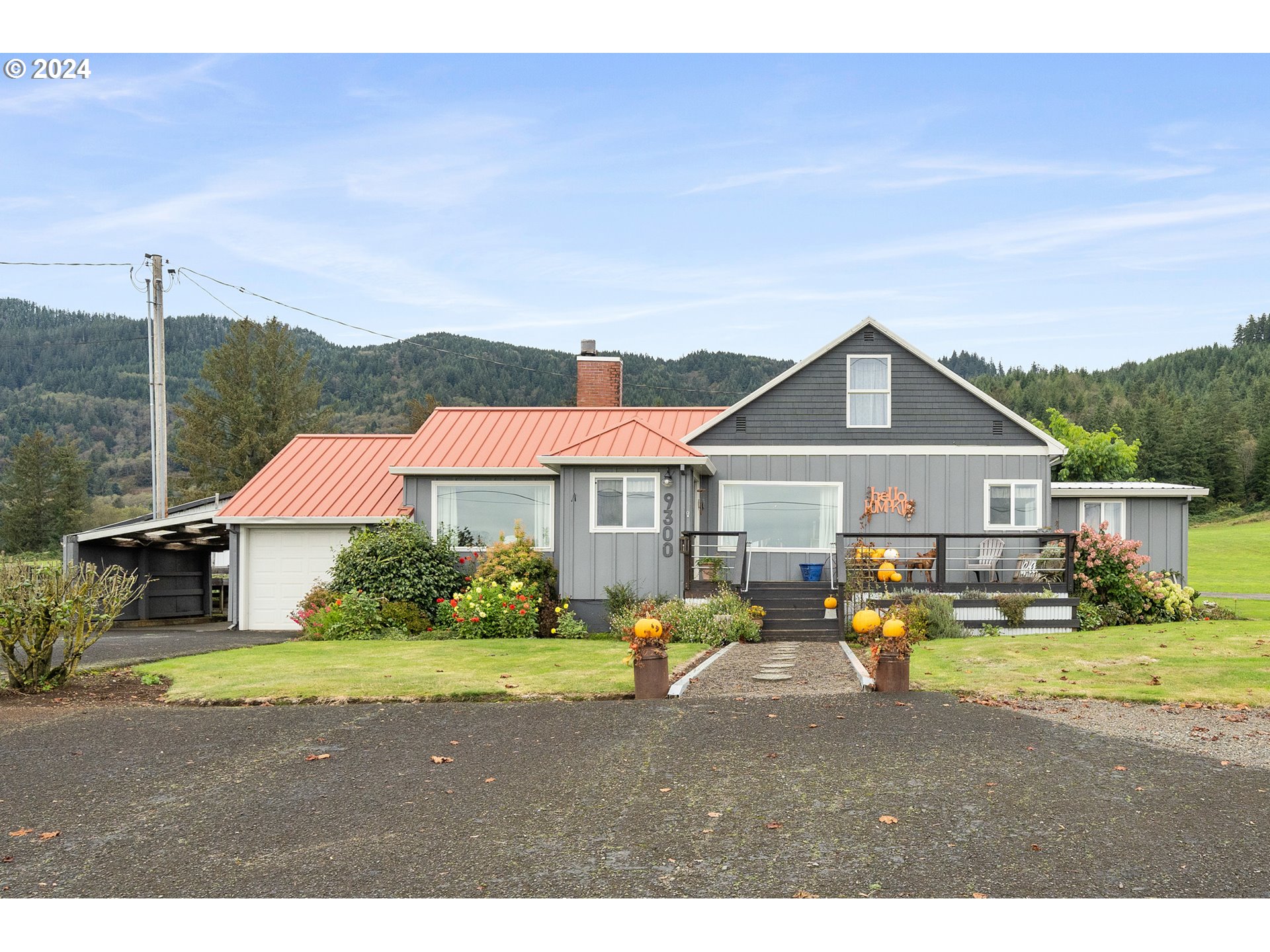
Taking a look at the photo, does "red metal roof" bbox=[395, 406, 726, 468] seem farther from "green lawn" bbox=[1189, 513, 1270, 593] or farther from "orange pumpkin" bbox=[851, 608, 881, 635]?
"green lawn" bbox=[1189, 513, 1270, 593]

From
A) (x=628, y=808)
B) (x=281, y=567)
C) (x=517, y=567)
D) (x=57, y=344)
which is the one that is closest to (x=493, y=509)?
(x=517, y=567)

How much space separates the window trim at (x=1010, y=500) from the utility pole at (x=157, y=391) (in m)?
19.1

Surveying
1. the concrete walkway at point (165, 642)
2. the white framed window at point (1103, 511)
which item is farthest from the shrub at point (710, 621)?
the white framed window at point (1103, 511)

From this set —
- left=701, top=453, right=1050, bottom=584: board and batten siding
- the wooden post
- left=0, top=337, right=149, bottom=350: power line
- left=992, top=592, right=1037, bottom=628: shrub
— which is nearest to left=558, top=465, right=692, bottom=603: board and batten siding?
left=701, top=453, right=1050, bottom=584: board and batten siding

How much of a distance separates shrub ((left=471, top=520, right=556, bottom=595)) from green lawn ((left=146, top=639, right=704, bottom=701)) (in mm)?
1792

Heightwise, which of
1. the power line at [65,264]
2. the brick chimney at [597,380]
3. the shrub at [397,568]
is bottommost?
the shrub at [397,568]

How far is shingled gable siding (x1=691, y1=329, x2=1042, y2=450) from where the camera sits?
2050 cm

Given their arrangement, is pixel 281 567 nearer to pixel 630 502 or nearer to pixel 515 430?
pixel 515 430

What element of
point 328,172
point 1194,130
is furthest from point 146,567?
point 1194,130

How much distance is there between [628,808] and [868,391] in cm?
1548

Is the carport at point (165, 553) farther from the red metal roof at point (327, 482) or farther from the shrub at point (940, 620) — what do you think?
the shrub at point (940, 620)

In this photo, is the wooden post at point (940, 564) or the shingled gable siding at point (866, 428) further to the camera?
the shingled gable siding at point (866, 428)

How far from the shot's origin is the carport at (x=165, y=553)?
72.9ft

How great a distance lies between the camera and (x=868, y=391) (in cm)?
2067
